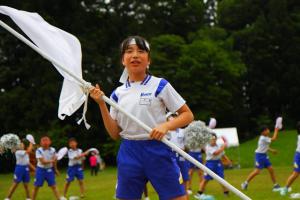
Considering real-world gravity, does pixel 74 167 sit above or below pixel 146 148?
below

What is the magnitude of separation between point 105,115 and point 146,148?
0.47 meters

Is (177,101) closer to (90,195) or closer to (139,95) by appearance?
Answer: (139,95)

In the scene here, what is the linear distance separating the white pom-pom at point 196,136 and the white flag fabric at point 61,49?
332 inches

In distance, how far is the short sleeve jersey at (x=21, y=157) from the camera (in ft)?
47.2

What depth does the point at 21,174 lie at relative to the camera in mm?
14531

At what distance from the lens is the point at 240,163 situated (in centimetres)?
3191

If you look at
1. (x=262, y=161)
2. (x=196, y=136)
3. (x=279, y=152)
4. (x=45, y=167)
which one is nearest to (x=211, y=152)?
(x=196, y=136)

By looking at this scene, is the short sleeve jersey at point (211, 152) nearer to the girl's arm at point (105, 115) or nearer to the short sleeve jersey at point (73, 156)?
the short sleeve jersey at point (73, 156)

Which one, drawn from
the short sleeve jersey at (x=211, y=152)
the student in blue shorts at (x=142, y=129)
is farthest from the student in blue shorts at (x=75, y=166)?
the student in blue shorts at (x=142, y=129)

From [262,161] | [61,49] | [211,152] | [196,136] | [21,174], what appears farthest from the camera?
[262,161]

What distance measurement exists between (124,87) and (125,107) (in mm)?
253

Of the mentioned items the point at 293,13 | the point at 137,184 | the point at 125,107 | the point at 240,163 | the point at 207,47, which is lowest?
the point at 240,163

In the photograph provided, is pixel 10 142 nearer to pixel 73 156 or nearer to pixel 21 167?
pixel 21 167

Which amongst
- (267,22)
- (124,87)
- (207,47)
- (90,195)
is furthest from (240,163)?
(124,87)
